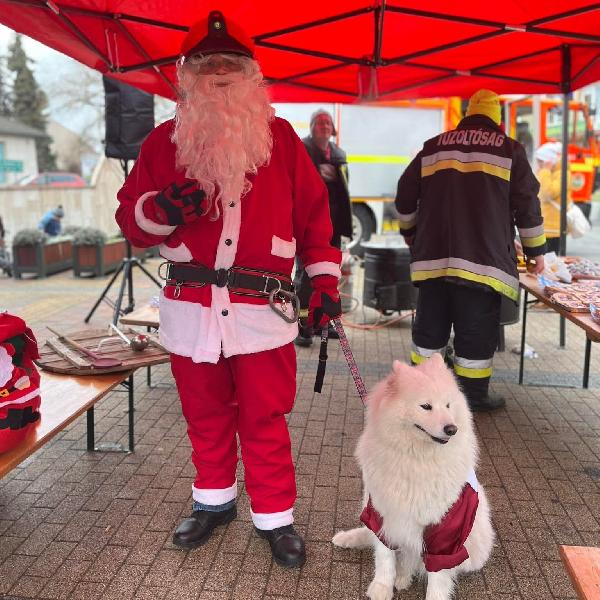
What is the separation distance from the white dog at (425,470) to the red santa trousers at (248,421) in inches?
17.4

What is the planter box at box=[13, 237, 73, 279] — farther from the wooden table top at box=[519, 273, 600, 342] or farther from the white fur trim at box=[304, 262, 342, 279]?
the white fur trim at box=[304, 262, 342, 279]

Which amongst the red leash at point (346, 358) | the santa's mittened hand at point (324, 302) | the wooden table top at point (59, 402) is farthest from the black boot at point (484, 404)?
the wooden table top at point (59, 402)

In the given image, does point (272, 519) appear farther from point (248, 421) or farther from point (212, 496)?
point (248, 421)

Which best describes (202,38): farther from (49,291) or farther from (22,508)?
(49,291)

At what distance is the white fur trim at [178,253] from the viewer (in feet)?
7.92

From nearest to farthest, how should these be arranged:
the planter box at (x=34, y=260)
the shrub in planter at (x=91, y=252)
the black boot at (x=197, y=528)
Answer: the black boot at (x=197, y=528) → the shrub in planter at (x=91, y=252) → the planter box at (x=34, y=260)

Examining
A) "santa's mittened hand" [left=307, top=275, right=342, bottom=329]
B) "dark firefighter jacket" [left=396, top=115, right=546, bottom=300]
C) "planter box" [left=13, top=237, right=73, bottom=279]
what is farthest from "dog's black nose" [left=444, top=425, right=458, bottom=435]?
"planter box" [left=13, top=237, right=73, bottom=279]

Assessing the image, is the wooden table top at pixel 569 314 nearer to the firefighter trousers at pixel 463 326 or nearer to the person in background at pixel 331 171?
the firefighter trousers at pixel 463 326

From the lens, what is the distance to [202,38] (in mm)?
2316

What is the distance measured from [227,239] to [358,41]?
2.98 meters

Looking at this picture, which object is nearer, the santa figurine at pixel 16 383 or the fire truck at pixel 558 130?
the santa figurine at pixel 16 383

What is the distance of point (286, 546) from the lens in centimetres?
259

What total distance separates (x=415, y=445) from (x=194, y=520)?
1.20 meters

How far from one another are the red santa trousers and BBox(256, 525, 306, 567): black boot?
41mm
